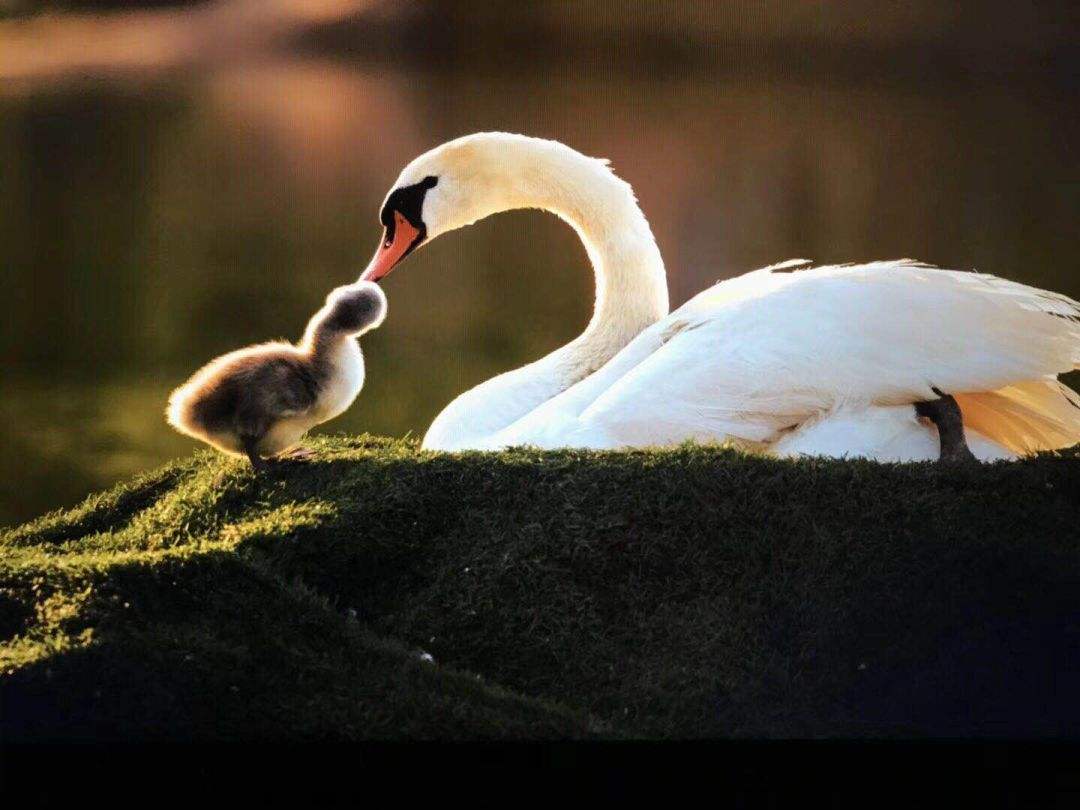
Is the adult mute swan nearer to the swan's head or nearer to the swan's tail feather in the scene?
the swan's tail feather

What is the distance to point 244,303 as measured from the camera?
21.9ft

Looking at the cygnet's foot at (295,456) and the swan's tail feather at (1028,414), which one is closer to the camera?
the cygnet's foot at (295,456)

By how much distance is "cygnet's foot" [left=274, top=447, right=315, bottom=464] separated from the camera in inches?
187

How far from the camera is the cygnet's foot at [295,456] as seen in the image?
4.75 metres

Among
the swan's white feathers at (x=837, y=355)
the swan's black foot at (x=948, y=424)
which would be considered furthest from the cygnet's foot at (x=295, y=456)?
the swan's black foot at (x=948, y=424)

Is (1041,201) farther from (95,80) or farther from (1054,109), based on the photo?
(95,80)

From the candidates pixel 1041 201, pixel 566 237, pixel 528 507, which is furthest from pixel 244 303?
pixel 1041 201

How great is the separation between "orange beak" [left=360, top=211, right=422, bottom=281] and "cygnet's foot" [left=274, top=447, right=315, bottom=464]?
3.90 ft

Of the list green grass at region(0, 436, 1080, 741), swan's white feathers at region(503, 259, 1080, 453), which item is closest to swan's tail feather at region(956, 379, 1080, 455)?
swan's white feathers at region(503, 259, 1080, 453)

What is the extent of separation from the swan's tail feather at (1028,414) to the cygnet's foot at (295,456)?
210 cm

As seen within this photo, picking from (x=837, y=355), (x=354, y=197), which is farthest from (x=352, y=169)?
(x=837, y=355)

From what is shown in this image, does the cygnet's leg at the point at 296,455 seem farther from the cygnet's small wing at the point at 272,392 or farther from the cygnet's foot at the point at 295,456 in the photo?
the cygnet's small wing at the point at 272,392

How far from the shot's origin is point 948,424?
15.2 feet

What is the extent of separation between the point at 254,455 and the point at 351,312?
0.54m
